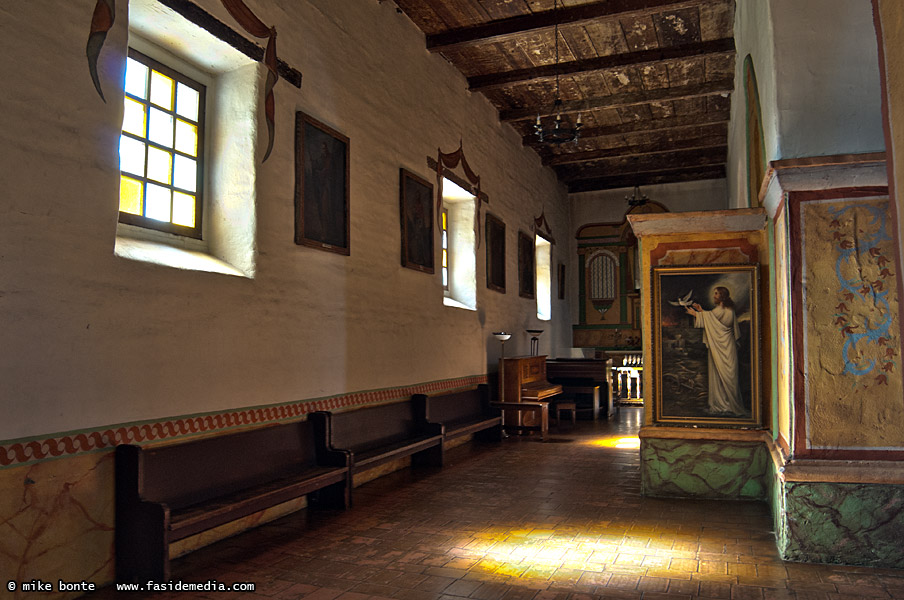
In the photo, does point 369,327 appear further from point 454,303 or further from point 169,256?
point 454,303

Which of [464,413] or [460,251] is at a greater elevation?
[460,251]

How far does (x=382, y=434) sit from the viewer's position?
274 inches

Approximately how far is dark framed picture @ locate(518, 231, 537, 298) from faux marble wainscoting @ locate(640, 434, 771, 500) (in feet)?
21.9

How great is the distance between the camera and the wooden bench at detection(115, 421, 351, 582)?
3.88 meters

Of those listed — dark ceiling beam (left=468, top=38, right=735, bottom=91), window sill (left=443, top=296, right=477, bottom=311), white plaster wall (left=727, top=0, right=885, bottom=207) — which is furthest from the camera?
window sill (left=443, top=296, right=477, bottom=311)

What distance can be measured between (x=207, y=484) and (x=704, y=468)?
13.3ft

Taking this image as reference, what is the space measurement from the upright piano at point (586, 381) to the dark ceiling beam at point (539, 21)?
6253mm

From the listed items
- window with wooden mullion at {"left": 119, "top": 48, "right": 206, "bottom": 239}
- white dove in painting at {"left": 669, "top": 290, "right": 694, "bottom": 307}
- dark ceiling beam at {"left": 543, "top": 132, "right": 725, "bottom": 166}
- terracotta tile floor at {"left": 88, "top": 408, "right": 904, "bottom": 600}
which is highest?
dark ceiling beam at {"left": 543, "top": 132, "right": 725, "bottom": 166}

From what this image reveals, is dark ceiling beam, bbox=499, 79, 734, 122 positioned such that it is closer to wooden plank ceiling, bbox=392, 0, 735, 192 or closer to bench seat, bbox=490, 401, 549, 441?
wooden plank ceiling, bbox=392, 0, 735, 192

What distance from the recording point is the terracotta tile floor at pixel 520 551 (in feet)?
12.4

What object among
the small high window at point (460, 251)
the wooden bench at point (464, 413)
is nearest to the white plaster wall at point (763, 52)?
the small high window at point (460, 251)

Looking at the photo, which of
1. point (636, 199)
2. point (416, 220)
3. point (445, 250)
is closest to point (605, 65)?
point (445, 250)

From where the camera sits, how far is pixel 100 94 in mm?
4016

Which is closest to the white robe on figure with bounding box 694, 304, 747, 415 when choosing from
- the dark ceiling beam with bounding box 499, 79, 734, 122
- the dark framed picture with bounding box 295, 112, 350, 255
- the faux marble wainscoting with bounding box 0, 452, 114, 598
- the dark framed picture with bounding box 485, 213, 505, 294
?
the dark framed picture with bounding box 295, 112, 350, 255
